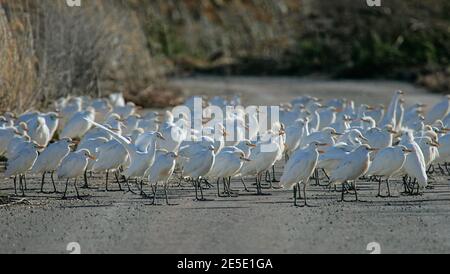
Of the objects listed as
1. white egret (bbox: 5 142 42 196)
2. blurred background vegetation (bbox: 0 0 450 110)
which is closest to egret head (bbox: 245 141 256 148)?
white egret (bbox: 5 142 42 196)

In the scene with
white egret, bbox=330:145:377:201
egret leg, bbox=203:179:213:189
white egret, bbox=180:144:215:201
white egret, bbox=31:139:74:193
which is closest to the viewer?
white egret, bbox=330:145:377:201

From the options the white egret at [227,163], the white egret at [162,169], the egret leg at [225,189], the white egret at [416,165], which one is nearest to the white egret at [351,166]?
the white egret at [416,165]

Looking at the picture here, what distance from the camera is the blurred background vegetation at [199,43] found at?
21453 millimetres

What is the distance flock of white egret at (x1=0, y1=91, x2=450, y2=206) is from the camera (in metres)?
13.2

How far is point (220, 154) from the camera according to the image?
44.7ft

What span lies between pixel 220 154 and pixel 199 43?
2836 cm

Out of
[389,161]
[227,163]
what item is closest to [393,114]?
[389,161]

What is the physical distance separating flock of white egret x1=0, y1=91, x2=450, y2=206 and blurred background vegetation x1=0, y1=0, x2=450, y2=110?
331 centimetres

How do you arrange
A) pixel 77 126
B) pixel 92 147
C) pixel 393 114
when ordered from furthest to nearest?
pixel 393 114, pixel 77 126, pixel 92 147

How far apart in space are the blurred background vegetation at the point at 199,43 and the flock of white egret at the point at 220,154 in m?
3.31

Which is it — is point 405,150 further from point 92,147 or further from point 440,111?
point 440,111

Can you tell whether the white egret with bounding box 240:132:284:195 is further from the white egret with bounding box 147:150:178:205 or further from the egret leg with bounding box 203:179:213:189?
the white egret with bounding box 147:150:178:205

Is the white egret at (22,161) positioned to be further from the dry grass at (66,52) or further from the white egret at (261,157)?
the dry grass at (66,52)

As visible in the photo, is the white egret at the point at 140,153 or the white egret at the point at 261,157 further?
the white egret at the point at 261,157
